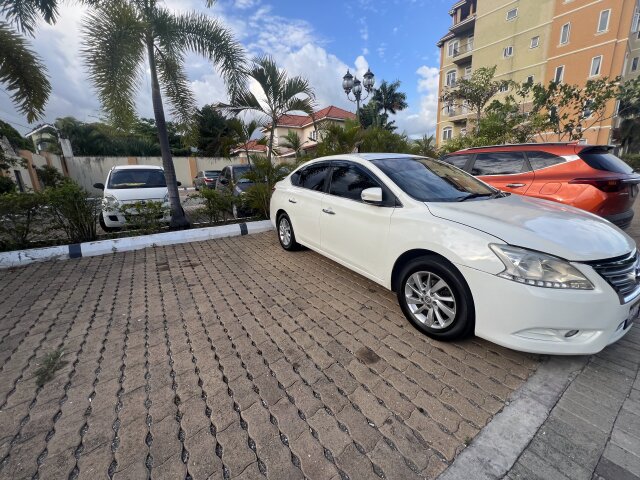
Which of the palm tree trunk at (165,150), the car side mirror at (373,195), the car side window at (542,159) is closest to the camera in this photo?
the car side mirror at (373,195)

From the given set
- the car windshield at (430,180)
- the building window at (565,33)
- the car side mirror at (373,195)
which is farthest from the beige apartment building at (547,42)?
the car side mirror at (373,195)

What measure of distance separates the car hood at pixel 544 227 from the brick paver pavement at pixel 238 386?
3.15 ft

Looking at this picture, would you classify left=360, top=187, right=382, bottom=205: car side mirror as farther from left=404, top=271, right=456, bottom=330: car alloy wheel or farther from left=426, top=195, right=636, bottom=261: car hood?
left=404, top=271, right=456, bottom=330: car alloy wheel

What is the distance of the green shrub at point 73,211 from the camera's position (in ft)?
16.6

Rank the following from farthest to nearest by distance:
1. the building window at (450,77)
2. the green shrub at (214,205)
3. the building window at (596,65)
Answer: the building window at (450,77), the building window at (596,65), the green shrub at (214,205)

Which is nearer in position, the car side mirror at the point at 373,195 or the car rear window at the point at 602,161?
the car side mirror at the point at 373,195

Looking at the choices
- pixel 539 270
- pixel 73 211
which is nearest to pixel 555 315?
pixel 539 270

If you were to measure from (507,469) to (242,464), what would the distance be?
1376 mm

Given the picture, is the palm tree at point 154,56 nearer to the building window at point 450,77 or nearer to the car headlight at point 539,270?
the car headlight at point 539,270

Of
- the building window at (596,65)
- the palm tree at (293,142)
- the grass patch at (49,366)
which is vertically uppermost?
the building window at (596,65)

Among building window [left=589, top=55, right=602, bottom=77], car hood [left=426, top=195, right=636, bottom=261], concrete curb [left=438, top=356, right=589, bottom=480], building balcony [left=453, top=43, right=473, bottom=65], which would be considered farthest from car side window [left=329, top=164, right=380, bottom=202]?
building balcony [left=453, top=43, right=473, bottom=65]

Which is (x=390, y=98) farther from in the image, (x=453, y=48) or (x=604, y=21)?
(x=604, y=21)

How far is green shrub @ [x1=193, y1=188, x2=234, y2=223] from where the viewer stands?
655 cm

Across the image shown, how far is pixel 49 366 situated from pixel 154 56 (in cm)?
673
